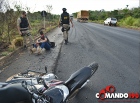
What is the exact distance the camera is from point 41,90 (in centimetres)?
264

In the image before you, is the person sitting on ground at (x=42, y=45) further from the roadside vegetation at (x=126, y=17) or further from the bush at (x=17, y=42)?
the roadside vegetation at (x=126, y=17)

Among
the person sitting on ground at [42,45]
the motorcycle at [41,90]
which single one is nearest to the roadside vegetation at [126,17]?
the person sitting on ground at [42,45]

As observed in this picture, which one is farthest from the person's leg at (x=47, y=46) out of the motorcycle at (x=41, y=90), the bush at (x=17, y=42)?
the motorcycle at (x=41, y=90)

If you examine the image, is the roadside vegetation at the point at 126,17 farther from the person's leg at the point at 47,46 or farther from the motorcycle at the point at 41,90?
the motorcycle at the point at 41,90

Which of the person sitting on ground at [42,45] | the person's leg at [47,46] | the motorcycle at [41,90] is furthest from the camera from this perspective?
the person's leg at [47,46]

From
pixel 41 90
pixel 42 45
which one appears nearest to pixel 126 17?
pixel 42 45

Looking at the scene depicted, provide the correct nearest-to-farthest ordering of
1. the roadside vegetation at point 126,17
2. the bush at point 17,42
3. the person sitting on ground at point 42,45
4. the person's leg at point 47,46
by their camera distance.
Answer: the person sitting on ground at point 42,45 < the person's leg at point 47,46 < the bush at point 17,42 < the roadside vegetation at point 126,17

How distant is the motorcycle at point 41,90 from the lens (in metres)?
1.90

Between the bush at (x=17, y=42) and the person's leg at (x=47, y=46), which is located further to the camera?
the bush at (x=17, y=42)

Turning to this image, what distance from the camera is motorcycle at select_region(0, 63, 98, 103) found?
1.90m

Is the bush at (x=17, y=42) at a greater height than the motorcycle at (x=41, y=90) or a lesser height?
lesser

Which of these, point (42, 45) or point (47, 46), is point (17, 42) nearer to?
point (42, 45)

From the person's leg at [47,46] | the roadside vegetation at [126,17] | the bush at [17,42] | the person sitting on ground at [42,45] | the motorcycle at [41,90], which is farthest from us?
the roadside vegetation at [126,17]

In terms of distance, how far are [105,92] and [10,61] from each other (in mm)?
4391
